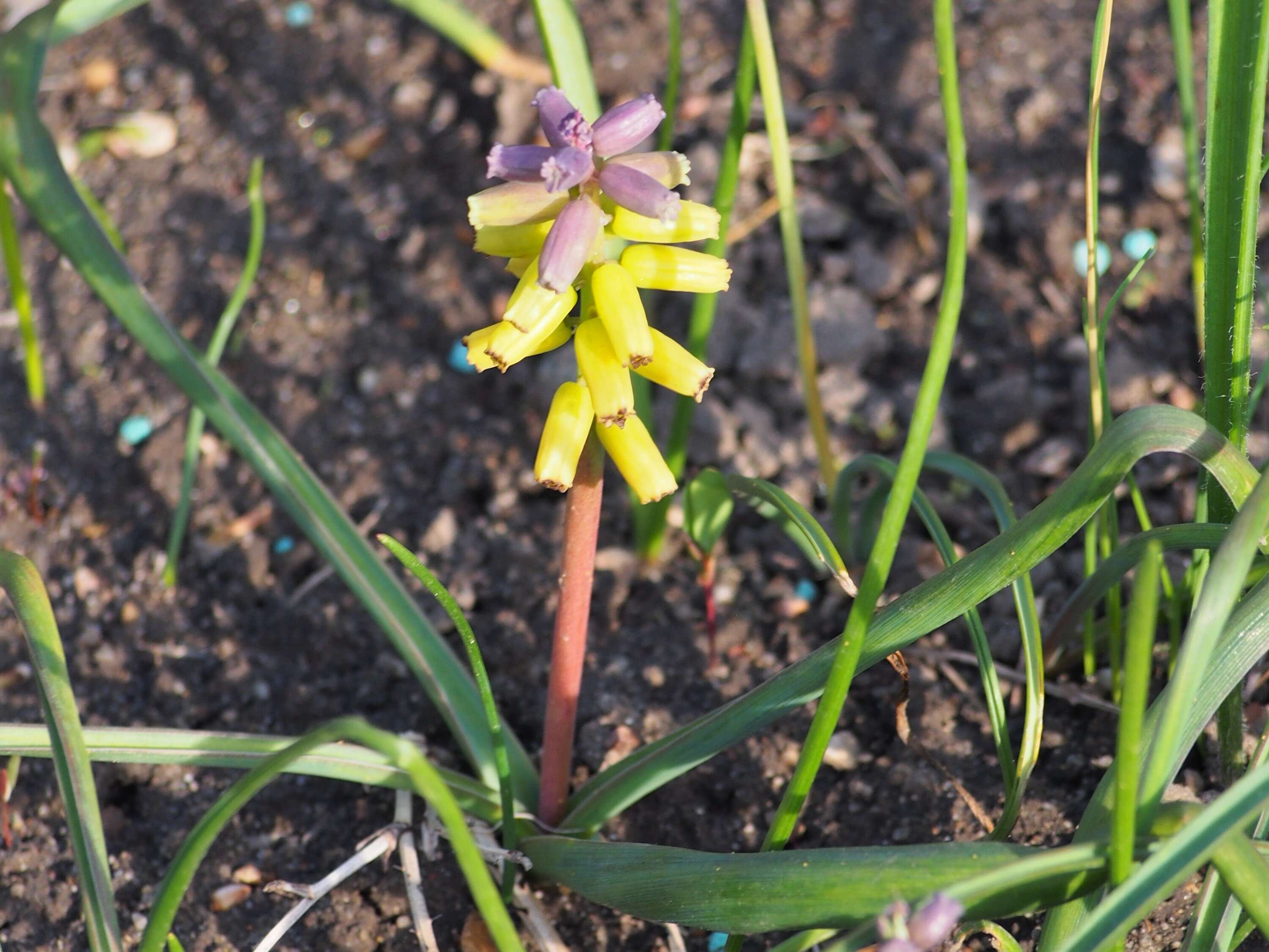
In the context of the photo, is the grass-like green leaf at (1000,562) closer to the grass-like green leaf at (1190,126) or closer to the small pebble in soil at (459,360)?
the grass-like green leaf at (1190,126)

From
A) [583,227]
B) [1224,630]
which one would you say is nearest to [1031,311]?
[1224,630]

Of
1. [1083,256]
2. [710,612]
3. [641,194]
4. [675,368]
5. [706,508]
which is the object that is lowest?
[710,612]

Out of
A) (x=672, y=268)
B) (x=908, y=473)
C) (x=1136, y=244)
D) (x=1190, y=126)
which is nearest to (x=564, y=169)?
(x=672, y=268)

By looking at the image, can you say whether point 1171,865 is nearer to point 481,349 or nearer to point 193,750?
point 481,349

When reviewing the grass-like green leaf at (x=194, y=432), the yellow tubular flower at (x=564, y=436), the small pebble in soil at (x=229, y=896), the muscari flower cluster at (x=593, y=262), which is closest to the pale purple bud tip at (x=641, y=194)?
the muscari flower cluster at (x=593, y=262)

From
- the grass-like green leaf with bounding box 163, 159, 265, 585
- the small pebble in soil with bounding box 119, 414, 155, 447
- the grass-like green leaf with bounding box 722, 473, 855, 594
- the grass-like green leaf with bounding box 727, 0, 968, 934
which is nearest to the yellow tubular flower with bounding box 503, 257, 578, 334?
the grass-like green leaf with bounding box 727, 0, 968, 934
